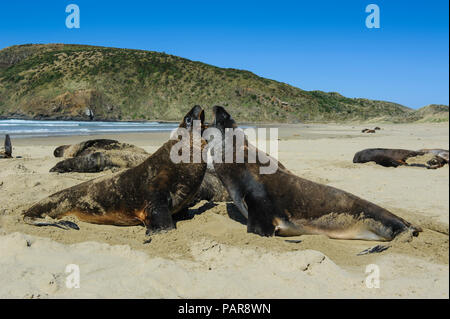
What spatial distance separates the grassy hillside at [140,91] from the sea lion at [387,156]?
58.6 metres

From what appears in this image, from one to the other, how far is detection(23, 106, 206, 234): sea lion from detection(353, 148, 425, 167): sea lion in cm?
705

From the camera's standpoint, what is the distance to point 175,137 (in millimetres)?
5332

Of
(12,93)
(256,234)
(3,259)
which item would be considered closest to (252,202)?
(256,234)

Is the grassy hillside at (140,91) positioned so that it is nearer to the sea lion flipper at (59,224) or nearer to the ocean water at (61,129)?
the ocean water at (61,129)

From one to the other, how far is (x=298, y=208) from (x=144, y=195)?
194cm

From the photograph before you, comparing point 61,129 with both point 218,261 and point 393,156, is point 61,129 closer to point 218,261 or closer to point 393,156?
point 393,156

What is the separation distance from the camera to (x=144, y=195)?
5125mm

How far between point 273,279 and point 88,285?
4.99 ft

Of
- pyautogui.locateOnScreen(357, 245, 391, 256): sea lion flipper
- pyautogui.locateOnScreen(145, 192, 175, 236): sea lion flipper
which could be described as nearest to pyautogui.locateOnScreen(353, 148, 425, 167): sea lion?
pyautogui.locateOnScreen(357, 245, 391, 256): sea lion flipper

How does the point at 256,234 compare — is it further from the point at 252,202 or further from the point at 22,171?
the point at 22,171

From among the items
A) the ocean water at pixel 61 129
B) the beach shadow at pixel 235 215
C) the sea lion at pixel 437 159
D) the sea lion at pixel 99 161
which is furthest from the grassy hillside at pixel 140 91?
the beach shadow at pixel 235 215

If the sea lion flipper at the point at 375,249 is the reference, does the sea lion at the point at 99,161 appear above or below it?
above

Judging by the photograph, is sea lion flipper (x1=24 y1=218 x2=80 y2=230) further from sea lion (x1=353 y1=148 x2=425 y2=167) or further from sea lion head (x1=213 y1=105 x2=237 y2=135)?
sea lion (x1=353 y1=148 x2=425 y2=167)

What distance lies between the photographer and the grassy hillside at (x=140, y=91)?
227 ft
